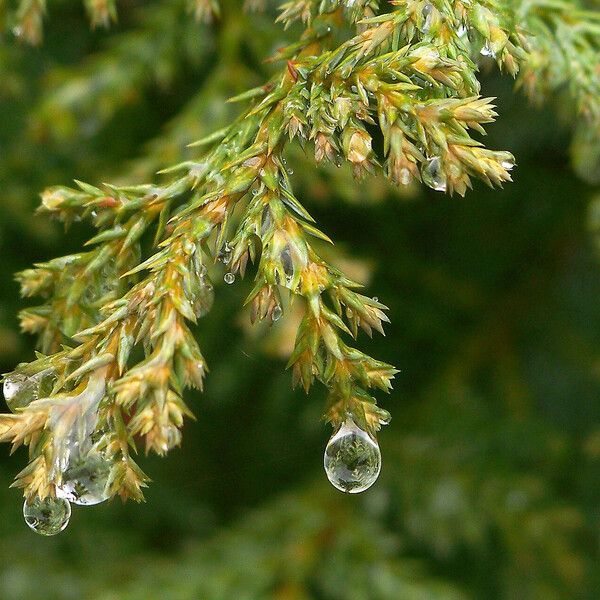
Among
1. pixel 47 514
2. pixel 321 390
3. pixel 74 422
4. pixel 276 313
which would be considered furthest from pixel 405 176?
pixel 321 390

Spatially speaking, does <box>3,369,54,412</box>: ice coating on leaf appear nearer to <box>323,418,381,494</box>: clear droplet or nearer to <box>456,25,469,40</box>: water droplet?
<box>323,418,381,494</box>: clear droplet

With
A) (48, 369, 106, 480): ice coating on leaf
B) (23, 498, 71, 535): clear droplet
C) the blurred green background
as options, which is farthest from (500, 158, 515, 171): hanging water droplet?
the blurred green background

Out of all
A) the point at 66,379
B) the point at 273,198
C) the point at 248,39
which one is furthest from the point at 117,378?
the point at 248,39

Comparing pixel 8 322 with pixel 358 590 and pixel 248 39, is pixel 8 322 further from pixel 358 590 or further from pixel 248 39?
pixel 358 590

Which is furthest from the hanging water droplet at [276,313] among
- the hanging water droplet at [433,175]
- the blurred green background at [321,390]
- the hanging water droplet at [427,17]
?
the blurred green background at [321,390]

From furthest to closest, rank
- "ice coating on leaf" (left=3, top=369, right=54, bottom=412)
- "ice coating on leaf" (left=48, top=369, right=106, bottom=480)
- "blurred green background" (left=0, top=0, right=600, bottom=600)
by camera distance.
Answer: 1. "blurred green background" (left=0, top=0, right=600, bottom=600)
2. "ice coating on leaf" (left=3, top=369, right=54, bottom=412)
3. "ice coating on leaf" (left=48, top=369, right=106, bottom=480)

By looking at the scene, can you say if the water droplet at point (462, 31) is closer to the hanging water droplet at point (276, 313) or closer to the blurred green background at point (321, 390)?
the hanging water droplet at point (276, 313)

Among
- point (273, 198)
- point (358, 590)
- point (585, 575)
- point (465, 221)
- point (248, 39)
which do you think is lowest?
point (585, 575)
